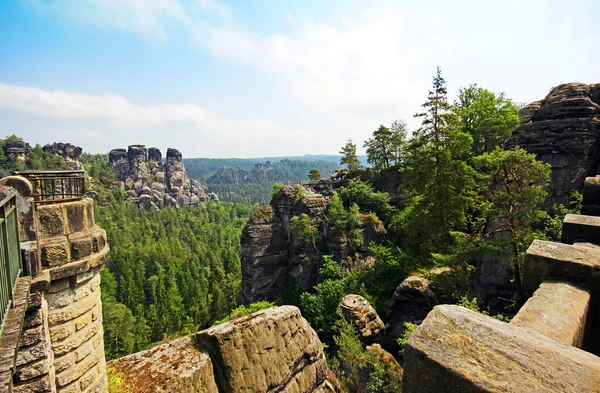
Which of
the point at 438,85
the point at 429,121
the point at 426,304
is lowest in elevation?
the point at 426,304

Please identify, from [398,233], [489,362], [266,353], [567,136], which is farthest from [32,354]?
[398,233]

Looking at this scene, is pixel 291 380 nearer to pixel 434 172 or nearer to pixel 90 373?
pixel 90 373

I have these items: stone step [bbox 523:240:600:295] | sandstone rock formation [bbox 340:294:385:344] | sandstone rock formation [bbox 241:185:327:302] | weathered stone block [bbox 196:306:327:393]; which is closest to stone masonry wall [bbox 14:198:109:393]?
weathered stone block [bbox 196:306:327:393]

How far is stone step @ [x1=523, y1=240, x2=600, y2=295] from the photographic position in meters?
2.96

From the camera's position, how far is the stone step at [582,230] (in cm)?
387

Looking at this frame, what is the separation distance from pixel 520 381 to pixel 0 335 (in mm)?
3814

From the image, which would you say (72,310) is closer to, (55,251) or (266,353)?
(55,251)

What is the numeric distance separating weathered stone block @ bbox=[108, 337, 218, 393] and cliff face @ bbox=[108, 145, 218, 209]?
127m

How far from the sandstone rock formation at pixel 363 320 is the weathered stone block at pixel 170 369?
14109 mm

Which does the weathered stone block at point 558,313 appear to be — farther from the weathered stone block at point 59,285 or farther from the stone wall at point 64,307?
the weathered stone block at point 59,285

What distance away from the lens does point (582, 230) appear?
3.97 metres

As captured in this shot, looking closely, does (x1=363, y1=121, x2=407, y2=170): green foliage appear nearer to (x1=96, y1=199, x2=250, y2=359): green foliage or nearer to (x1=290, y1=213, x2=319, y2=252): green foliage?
(x1=290, y1=213, x2=319, y2=252): green foliage

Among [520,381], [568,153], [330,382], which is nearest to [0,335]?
[520,381]

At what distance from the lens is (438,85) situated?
18688 mm
